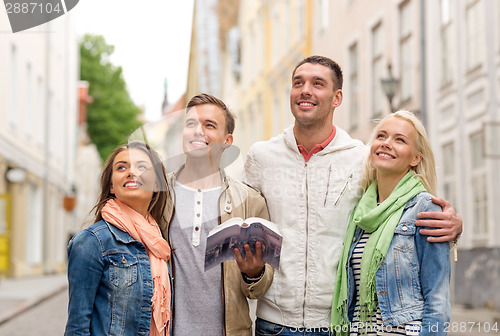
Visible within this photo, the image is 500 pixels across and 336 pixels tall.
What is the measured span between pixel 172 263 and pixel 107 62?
87cm

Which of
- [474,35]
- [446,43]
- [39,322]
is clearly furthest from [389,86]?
[39,322]

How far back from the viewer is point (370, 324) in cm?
313

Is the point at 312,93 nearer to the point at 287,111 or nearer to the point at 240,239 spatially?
the point at 287,111

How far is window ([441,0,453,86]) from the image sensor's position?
41.6 feet

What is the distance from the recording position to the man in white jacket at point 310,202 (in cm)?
322

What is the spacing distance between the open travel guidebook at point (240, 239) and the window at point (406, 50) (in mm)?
10575

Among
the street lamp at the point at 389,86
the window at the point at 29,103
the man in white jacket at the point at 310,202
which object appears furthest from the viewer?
the window at the point at 29,103

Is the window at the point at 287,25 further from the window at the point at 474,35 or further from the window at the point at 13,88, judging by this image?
the window at the point at 13,88

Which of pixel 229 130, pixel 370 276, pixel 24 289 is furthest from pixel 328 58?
pixel 24 289

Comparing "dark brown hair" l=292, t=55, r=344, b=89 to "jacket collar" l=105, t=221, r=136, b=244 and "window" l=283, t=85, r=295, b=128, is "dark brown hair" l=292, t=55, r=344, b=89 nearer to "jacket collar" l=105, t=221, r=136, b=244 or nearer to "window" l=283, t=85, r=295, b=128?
"window" l=283, t=85, r=295, b=128

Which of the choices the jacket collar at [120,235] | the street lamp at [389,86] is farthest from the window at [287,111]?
the street lamp at [389,86]

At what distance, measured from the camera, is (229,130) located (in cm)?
308

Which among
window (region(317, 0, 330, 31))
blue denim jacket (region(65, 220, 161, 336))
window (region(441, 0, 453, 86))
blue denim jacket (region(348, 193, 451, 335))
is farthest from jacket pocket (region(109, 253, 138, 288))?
window (region(441, 0, 453, 86))

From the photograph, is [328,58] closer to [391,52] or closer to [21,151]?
[391,52]
